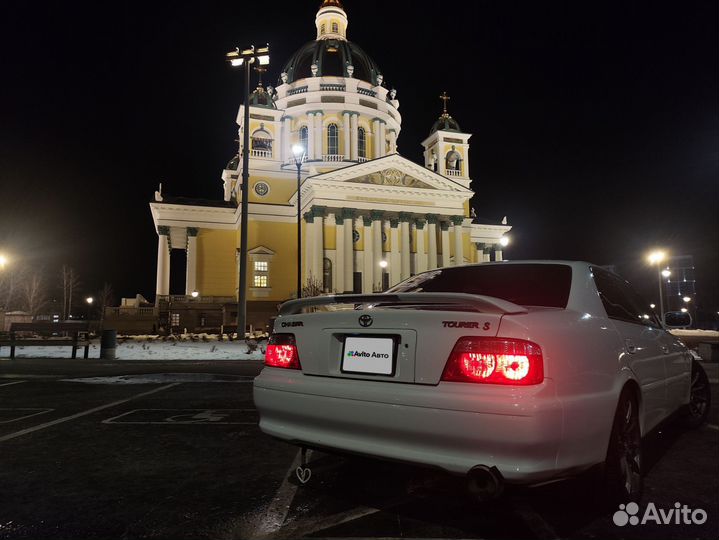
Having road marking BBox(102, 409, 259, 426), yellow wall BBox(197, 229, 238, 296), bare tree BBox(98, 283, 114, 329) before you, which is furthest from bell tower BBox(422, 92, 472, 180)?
bare tree BBox(98, 283, 114, 329)

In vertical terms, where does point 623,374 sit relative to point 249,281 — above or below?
below

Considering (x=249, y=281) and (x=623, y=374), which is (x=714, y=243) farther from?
(x=623, y=374)

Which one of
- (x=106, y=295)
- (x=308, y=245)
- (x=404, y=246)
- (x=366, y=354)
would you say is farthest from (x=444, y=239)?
(x=106, y=295)

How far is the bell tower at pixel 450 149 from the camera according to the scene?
190 feet

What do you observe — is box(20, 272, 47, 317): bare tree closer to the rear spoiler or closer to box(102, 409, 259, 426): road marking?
box(102, 409, 259, 426): road marking

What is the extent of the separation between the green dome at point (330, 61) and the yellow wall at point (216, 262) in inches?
882

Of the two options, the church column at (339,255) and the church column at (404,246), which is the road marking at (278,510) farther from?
the church column at (404,246)

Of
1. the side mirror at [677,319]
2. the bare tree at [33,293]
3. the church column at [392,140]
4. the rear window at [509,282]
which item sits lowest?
the side mirror at [677,319]

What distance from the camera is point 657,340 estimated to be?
4.22 metres

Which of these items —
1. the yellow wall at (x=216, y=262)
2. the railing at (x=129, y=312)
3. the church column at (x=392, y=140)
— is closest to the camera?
the railing at (x=129, y=312)

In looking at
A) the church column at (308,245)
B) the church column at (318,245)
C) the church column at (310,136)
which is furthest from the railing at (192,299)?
the church column at (310,136)

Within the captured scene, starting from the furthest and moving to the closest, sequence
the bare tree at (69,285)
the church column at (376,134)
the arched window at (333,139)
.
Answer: the bare tree at (69,285)
the church column at (376,134)
the arched window at (333,139)

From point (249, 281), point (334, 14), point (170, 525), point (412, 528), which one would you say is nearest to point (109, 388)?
point (170, 525)

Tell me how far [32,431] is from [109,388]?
3.52 meters
